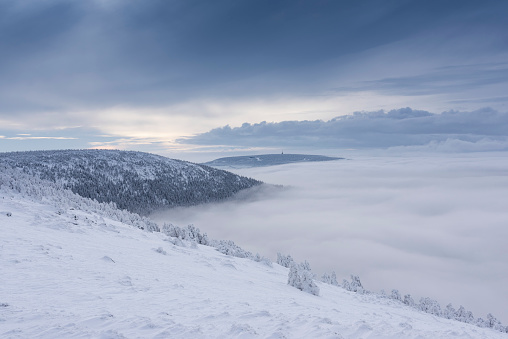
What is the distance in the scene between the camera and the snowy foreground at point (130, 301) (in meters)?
8.31

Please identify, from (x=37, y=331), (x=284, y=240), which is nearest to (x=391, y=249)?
(x=284, y=240)

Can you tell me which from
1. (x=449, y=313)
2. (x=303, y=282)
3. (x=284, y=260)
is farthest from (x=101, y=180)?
(x=449, y=313)

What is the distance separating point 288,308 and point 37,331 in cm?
1025

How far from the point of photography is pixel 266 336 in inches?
360

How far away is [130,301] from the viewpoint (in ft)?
36.2

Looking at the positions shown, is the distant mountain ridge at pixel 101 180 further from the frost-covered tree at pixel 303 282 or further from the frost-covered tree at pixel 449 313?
the frost-covered tree at pixel 449 313

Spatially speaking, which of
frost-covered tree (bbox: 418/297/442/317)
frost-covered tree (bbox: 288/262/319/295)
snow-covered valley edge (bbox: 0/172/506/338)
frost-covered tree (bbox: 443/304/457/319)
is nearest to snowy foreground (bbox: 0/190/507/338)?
snow-covered valley edge (bbox: 0/172/506/338)

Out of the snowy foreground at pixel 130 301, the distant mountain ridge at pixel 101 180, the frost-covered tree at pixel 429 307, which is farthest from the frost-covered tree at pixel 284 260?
the distant mountain ridge at pixel 101 180

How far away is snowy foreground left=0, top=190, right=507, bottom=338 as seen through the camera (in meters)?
8.31

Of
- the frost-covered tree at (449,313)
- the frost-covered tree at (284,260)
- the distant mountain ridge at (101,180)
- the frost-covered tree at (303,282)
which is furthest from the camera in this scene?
the distant mountain ridge at (101,180)

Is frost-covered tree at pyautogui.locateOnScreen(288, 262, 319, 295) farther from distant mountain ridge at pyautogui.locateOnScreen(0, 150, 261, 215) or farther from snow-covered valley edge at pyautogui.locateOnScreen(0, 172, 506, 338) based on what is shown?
distant mountain ridge at pyautogui.locateOnScreen(0, 150, 261, 215)

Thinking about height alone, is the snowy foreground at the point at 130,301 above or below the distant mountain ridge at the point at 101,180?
above

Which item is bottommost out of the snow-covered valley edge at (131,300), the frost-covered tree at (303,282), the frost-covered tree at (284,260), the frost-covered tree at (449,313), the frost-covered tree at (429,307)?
the frost-covered tree at (449,313)

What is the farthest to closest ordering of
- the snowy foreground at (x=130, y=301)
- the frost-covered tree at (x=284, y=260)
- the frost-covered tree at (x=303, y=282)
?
the frost-covered tree at (x=284, y=260) → the frost-covered tree at (x=303, y=282) → the snowy foreground at (x=130, y=301)
